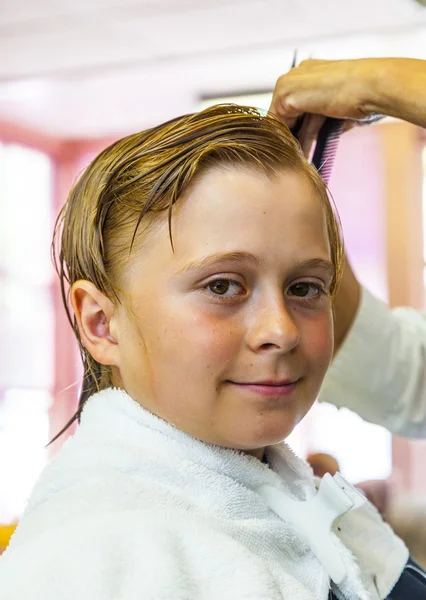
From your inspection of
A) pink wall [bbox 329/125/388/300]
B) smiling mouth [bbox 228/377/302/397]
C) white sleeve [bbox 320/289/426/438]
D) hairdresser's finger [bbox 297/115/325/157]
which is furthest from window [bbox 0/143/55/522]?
smiling mouth [bbox 228/377/302/397]

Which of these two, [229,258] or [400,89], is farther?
[400,89]

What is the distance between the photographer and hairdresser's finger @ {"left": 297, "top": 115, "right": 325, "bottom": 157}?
104 centimetres

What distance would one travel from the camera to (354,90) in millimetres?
994

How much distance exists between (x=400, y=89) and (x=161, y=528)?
0.58 meters

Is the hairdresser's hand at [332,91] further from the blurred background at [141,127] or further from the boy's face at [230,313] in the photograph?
the blurred background at [141,127]

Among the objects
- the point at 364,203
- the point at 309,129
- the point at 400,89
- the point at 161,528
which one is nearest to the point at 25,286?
the point at 364,203

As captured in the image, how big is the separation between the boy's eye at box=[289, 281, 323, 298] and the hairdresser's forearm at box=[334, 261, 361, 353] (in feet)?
1.32

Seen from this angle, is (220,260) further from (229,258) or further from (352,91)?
(352,91)

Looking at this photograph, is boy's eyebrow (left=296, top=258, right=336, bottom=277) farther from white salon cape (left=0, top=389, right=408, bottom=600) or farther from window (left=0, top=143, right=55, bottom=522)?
window (left=0, top=143, right=55, bottom=522)

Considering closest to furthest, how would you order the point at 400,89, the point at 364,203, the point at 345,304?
the point at 400,89 → the point at 345,304 → the point at 364,203

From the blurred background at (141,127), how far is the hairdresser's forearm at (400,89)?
1.90 metres

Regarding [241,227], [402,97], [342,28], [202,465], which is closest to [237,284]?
[241,227]

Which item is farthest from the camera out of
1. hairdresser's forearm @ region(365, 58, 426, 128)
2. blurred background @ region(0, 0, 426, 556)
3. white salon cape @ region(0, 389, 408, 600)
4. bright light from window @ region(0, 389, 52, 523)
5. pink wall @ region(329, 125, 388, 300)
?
pink wall @ region(329, 125, 388, 300)

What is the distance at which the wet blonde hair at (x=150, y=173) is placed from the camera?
0.77 meters
